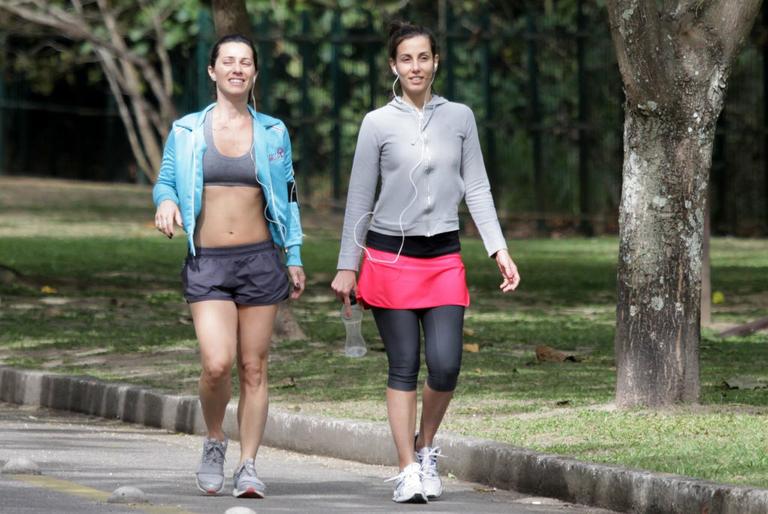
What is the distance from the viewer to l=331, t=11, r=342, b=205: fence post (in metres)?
28.8

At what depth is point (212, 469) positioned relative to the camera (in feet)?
25.5

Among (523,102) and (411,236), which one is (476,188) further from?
(523,102)

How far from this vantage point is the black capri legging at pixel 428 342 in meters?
7.66

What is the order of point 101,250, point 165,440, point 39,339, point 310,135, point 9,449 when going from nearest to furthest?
1. point 9,449
2. point 165,440
3. point 39,339
4. point 101,250
5. point 310,135

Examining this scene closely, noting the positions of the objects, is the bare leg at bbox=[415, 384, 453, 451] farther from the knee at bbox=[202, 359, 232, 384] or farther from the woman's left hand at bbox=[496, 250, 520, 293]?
the knee at bbox=[202, 359, 232, 384]

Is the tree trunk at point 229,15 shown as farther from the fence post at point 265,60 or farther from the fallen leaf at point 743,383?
the fence post at point 265,60

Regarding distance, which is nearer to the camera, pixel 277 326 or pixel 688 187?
pixel 688 187

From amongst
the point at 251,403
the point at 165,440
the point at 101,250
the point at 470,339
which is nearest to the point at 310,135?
the point at 101,250

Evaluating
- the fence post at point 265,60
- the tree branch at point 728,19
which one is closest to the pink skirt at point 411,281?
the tree branch at point 728,19

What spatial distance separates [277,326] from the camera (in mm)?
13328

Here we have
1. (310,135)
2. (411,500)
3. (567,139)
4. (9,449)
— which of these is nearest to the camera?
(411,500)

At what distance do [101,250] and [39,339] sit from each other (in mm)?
8848

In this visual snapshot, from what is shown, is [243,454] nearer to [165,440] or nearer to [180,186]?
[180,186]

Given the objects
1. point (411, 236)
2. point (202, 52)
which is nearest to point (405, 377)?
point (411, 236)
